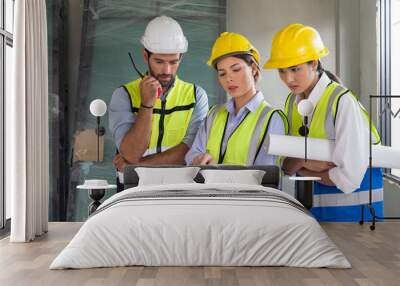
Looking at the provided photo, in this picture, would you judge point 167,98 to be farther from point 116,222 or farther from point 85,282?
point 85,282

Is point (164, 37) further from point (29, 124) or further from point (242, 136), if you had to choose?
point (29, 124)

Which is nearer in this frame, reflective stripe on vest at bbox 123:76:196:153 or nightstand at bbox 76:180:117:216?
nightstand at bbox 76:180:117:216

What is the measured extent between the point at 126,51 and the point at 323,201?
2.88 metres

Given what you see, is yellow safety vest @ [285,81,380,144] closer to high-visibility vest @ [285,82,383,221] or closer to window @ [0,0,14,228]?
high-visibility vest @ [285,82,383,221]

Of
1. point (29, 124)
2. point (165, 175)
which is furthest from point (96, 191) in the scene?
point (29, 124)

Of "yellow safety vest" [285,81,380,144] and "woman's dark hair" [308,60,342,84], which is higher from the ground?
"woman's dark hair" [308,60,342,84]

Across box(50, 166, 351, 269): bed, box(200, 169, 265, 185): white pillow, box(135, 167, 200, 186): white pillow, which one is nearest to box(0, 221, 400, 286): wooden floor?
box(50, 166, 351, 269): bed

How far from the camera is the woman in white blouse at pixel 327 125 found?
726 cm

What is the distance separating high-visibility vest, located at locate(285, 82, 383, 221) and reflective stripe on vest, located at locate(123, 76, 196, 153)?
120 centimetres

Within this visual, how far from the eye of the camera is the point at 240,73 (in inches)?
296

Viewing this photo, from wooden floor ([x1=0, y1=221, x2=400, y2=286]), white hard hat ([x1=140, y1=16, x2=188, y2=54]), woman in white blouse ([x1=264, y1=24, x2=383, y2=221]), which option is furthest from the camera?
white hard hat ([x1=140, y1=16, x2=188, y2=54])

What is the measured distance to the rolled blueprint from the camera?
23.9 feet

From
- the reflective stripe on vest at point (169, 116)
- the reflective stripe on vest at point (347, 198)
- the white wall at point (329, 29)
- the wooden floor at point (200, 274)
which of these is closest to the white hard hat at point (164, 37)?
the reflective stripe on vest at point (169, 116)

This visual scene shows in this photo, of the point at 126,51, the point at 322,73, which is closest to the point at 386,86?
the point at 322,73
